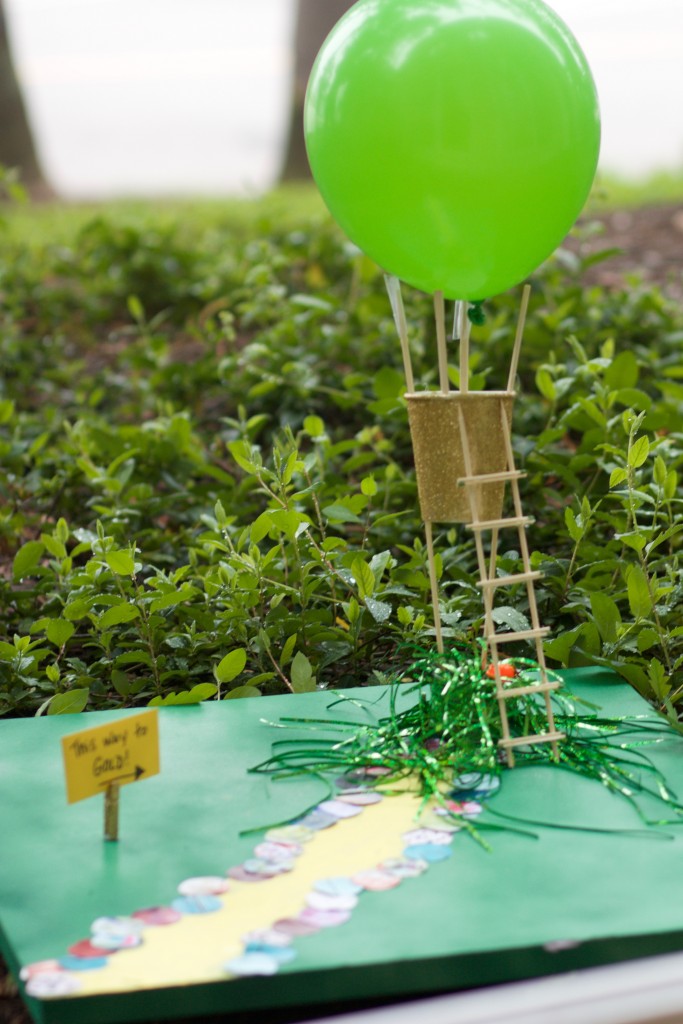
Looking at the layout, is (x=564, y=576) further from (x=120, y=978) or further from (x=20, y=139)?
(x=20, y=139)

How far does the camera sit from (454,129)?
53.3 inches

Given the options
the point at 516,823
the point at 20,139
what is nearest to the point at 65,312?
the point at 516,823

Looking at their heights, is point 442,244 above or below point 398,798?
above

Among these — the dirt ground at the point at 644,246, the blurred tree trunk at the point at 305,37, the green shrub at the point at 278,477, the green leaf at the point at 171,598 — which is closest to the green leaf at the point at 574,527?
the green shrub at the point at 278,477

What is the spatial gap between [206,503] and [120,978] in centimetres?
144

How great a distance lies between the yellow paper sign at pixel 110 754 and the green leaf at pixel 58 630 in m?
0.52

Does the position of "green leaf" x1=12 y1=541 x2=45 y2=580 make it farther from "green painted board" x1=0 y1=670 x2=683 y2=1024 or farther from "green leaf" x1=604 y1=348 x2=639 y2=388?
"green leaf" x1=604 y1=348 x2=639 y2=388

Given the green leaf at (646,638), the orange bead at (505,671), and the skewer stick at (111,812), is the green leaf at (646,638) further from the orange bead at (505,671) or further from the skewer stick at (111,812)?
the skewer stick at (111,812)

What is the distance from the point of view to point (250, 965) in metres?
1.12

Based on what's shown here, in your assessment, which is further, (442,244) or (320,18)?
(320,18)

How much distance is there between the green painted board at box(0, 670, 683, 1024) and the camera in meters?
1.13

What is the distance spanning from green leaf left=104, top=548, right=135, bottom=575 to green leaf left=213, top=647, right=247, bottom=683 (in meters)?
0.22

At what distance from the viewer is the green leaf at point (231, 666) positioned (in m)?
1.75

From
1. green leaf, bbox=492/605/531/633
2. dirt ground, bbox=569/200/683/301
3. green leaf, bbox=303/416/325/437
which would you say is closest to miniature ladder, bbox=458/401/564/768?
green leaf, bbox=492/605/531/633
